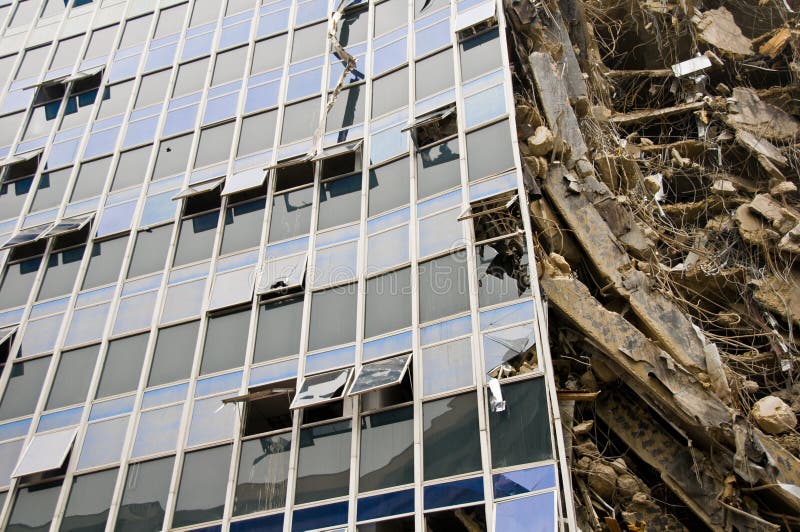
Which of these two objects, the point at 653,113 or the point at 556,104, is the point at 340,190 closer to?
the point at 556,104

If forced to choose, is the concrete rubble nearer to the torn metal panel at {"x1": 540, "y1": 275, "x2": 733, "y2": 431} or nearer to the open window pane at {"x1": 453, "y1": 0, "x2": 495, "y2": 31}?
the torn metal panel at {"x1": 540, "y1": 275, "x2": 733, "y2": 431}

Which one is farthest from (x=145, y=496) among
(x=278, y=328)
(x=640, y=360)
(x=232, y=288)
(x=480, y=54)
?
(x=480, y=54)

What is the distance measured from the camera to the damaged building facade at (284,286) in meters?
16.4

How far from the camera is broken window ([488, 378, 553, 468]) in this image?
50.2 ft

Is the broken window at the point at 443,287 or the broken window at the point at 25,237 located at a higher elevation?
the broken window at the point at 25,237

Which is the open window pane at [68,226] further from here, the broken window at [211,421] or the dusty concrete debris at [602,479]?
the dusty concrete debris at [602,479]

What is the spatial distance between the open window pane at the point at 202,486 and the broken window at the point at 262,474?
0.34 metres

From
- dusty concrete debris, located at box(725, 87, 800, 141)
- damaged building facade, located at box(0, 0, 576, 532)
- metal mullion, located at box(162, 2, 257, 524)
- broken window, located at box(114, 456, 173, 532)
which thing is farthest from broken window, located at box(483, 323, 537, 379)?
dusty concrete debris, located at box(725, 87, 800, 141)

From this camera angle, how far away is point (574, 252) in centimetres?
2014

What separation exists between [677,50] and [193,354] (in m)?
16.8

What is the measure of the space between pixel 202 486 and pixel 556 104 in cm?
1215

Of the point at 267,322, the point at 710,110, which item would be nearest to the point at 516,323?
the point at 267,322

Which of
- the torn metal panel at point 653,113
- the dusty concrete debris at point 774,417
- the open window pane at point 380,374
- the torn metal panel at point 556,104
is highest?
the torn metal panel at point 653,113

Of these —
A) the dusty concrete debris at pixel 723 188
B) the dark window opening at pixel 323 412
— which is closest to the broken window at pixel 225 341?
the dark window opening at pixel 323 412
